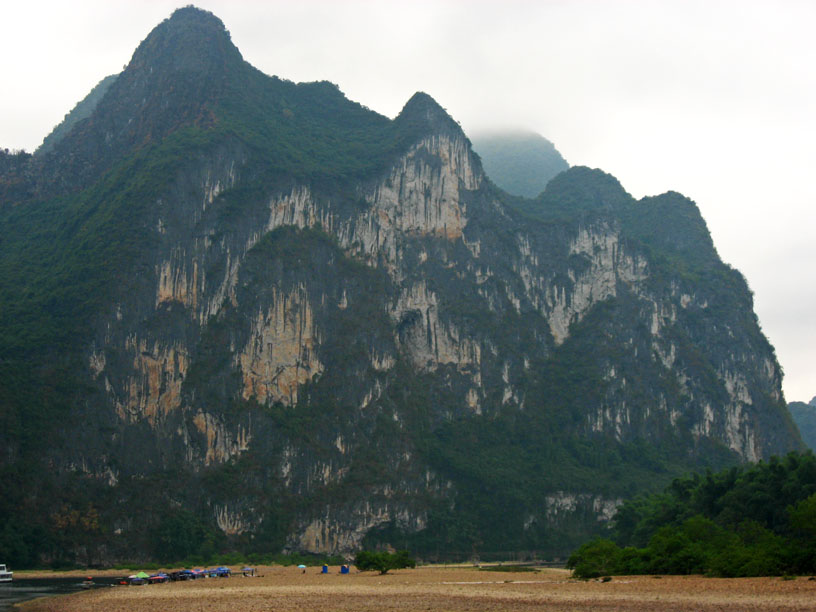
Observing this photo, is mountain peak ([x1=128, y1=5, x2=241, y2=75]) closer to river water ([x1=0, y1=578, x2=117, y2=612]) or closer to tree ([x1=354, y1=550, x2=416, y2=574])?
river water ([x1=0, y1=578, x2=117, y2=612])

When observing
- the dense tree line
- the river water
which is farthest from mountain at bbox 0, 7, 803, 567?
the dense tree line

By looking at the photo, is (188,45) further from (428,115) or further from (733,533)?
(733,533)

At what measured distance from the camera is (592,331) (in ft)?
452

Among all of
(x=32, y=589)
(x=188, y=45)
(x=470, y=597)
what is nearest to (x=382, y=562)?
(x=32, y=589)

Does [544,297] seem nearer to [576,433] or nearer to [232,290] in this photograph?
[576,433]

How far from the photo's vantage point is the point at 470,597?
36.6 m

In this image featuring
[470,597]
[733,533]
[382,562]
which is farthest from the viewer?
[382,562]

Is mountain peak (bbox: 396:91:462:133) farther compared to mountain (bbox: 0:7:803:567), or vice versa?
mountain peak (bbox: 396:91:462:133)

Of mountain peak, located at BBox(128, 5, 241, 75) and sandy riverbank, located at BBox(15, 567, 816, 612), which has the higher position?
mountain peak, located at BBox(128, 5, 241, 75)

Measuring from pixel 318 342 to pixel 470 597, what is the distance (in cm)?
7370

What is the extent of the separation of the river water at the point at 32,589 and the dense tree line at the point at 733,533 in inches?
1070

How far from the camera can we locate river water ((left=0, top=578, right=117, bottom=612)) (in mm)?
42531

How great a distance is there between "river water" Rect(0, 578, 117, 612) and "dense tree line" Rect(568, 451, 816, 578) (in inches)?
1070

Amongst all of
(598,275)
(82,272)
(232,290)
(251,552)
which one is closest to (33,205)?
(82,272)
